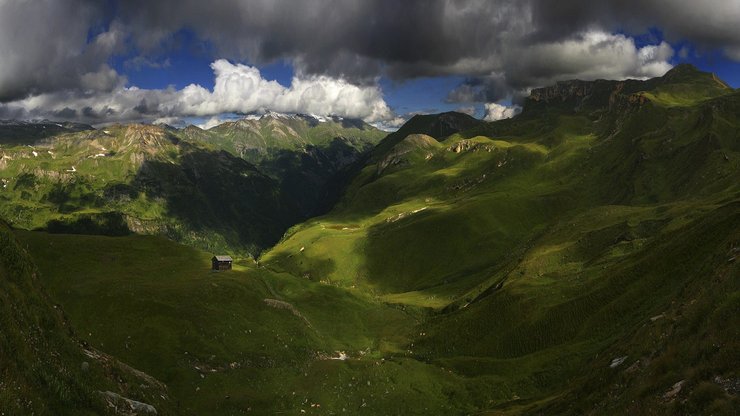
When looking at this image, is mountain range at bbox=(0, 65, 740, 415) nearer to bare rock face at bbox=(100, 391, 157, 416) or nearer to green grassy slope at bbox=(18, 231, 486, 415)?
bare rock face at bbox=(100, 391, 157, 416)

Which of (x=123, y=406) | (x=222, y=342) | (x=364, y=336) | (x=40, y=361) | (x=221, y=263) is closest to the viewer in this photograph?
(x=40, y=361)

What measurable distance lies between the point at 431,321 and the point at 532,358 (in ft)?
175

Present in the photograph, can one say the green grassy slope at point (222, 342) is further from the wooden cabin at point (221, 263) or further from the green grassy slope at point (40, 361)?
the green grassy slope at point (40, 361)

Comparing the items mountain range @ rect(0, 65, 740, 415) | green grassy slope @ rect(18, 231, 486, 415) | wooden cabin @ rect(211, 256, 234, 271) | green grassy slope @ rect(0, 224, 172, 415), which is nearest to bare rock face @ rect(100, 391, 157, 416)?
mountain range @ rect(0, 65, 740, 415)

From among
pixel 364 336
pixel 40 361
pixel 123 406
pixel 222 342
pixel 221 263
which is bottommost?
pixel 364 336

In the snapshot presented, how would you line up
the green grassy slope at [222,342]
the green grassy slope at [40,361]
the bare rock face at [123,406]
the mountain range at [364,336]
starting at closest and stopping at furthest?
the green grassy slope at [40,361] < the bare rock face at [123,406] < the mountain range at [364,336] < the green grassy slope at [222,342]

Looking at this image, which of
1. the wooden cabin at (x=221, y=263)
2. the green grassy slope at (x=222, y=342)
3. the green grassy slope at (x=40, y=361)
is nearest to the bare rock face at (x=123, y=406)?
the green grassy slope at (x=40, y=361)

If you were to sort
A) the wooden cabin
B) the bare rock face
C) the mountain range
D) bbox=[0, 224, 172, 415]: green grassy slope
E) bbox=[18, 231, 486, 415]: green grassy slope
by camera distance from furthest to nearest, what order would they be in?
the wooden cabin → bbox=[18, 231, 486, 415]: green grassy slope → the mountain range → the bare rock face → bbox=[0, 224, 172, 415]: green grassy slope

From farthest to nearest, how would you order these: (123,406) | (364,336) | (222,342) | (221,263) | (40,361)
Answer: (221,263) → (364,336) → (222,342) → (123,406) → (40,361)

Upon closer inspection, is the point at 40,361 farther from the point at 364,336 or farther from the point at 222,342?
the point at 364,336

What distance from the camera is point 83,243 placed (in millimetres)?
113688

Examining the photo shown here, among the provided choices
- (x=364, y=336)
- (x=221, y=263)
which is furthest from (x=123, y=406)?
(x=221, y=263)

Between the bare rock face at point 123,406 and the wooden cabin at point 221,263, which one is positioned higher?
the wooden cabin at point 221,263

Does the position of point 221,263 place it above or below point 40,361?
below
